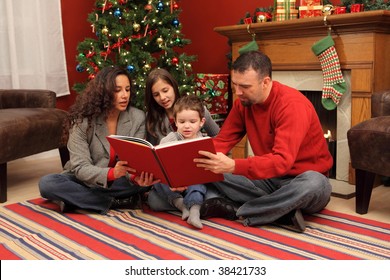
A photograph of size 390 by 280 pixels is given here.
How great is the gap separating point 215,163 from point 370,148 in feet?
2.53

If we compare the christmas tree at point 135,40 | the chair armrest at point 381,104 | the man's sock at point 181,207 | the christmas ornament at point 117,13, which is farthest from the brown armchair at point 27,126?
the chair armrest at point 381,104

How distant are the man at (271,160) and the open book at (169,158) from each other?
5 centimetres

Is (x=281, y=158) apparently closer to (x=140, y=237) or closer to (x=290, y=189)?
(x=290, y=189)

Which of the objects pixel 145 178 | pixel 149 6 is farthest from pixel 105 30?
pixel 145 178

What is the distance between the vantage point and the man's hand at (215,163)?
1.81 metres

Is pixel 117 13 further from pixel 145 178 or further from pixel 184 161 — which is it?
pixel 184 161

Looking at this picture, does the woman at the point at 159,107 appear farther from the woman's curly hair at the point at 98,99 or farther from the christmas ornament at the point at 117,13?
the christmas ornament at the point at 117,13

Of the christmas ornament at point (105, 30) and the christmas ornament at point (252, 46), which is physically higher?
the christmas ornament at point (105, 30)

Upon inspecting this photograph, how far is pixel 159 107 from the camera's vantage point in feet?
8.21

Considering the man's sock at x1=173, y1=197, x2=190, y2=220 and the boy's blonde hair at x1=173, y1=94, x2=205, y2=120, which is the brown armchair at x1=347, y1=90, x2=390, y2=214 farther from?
the man's sock at x1=173, y1=197, x2=190, y2=220

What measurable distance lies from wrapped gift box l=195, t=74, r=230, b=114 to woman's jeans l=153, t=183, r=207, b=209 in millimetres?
1555

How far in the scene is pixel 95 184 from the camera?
2.27 m

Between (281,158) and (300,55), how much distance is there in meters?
1.35
